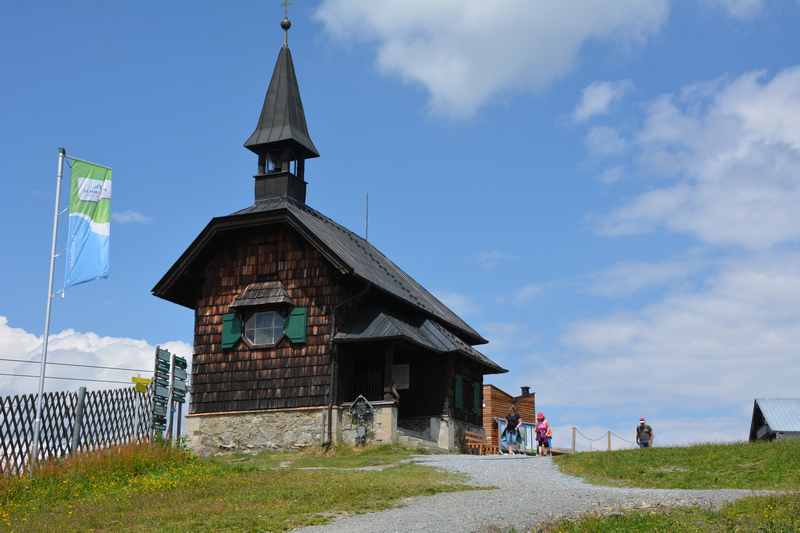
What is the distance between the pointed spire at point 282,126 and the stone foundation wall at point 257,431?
29.3ft

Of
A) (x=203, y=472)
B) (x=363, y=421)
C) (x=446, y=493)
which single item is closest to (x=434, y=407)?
(x=363, y=421)

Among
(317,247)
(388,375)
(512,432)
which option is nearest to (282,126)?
(317,247)

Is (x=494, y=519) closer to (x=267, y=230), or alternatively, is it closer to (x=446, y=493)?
(x=446, y=493)

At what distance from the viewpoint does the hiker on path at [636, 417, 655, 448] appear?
31859 mm

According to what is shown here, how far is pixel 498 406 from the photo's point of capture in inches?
1772

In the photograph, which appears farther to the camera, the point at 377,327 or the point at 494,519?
the point at 377,327

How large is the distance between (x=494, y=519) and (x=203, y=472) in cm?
914

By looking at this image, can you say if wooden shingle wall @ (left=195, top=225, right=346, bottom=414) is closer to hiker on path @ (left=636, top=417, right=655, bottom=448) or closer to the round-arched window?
the round-arched window

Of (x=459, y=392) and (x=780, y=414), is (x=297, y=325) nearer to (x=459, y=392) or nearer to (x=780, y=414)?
(x=459, y=392)

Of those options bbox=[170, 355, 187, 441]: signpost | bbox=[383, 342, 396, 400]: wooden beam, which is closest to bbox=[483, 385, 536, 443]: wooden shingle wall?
bbox=[383, 342, 396, 400]: wooden beam

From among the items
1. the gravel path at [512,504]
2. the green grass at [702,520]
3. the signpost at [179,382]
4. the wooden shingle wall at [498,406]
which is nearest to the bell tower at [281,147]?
the signpost at [179,382]

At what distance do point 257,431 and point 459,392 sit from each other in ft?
24.5

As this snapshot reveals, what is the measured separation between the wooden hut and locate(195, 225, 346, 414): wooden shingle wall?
3 cm

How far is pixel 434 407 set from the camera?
3406 centimetres
